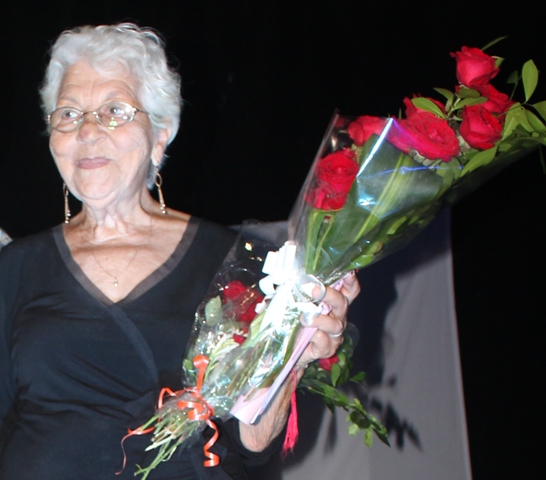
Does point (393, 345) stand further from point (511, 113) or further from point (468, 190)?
point (511, 113)

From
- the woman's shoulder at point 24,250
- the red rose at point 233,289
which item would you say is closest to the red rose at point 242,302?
the red rose at point 233,289

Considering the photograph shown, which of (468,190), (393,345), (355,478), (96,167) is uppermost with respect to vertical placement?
(96,167)

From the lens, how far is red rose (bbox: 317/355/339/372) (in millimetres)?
1479

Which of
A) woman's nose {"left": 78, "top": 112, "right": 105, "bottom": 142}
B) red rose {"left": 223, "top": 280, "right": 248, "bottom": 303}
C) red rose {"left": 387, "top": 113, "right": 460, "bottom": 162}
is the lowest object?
red rose {"left": 223, "top": 280, "right": 248, "bottom": 303}

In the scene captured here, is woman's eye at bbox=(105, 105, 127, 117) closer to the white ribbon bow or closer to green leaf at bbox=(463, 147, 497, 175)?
Result: the white ribbon bow

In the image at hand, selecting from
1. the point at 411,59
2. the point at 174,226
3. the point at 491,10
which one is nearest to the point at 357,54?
the point at 411,59

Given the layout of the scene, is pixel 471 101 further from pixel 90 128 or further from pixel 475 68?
pixel 90 128

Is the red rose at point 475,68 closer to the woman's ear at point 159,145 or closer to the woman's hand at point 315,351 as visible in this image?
the woman's hand at point 315,351

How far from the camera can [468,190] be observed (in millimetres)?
Result: 1300

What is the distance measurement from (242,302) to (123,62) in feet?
2.07

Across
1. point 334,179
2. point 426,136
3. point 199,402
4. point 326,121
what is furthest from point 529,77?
point 326,121

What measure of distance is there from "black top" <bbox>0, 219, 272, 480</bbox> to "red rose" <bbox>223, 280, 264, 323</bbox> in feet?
0.56

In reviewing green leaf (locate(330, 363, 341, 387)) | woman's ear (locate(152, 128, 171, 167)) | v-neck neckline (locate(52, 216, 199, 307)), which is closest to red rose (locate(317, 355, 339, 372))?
green leaf (locate(330, 363, 341, 387))

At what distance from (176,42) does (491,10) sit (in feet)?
3.58
